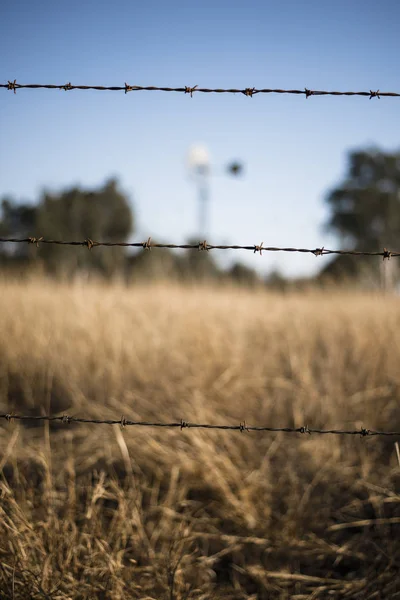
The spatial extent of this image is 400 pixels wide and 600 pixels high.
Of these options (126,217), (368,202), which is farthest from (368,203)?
(126,217)

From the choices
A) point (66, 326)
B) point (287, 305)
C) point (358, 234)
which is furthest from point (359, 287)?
point (358, 234)

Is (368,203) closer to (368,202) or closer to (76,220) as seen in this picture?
(368,202)

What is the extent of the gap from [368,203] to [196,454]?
23.7 metres

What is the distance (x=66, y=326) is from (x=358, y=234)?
2249 centimetres

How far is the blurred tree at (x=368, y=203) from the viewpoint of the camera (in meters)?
22.4

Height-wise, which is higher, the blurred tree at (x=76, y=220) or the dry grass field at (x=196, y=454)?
the blurred tree at (x=76, y=220)

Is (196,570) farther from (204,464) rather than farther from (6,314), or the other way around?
(6,314)

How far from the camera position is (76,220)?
19.1m

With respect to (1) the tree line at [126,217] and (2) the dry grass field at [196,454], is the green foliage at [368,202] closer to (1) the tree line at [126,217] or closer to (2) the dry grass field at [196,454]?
(1) the tree line at [126,217]

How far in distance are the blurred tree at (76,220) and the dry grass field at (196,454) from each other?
12.3 m

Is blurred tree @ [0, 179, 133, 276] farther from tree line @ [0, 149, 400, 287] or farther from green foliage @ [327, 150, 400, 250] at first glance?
green foliage @ [327, 150, 400, 250]

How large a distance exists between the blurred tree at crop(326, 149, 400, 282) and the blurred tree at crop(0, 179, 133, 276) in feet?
38.1

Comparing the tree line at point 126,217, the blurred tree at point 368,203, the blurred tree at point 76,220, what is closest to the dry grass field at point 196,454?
the tree line at point 126,217

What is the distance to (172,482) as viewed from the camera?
A: 197 centimetres
